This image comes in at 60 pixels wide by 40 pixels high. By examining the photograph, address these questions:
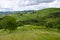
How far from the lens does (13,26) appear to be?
277ft

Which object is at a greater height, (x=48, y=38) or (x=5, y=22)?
(x=48, y=38)

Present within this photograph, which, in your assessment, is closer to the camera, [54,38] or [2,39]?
[2,39]

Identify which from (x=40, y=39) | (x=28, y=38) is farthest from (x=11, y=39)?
(x=40, y=39)

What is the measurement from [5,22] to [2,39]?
41.4 metres

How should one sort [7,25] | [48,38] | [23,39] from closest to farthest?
[23,39] < [48,38] < [7,25]

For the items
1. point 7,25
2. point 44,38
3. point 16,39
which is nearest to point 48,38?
point 44,38

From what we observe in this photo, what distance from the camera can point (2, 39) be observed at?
137 feet

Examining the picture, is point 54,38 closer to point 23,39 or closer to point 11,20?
point 23,39

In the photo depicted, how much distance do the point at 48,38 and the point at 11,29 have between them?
4330 centimetres

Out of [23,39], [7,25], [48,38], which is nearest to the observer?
[23,39]

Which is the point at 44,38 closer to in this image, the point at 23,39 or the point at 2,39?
the point at 23,39

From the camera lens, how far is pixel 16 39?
1597 inches

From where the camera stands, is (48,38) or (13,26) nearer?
(48,38)

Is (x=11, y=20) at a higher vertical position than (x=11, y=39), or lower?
lower
